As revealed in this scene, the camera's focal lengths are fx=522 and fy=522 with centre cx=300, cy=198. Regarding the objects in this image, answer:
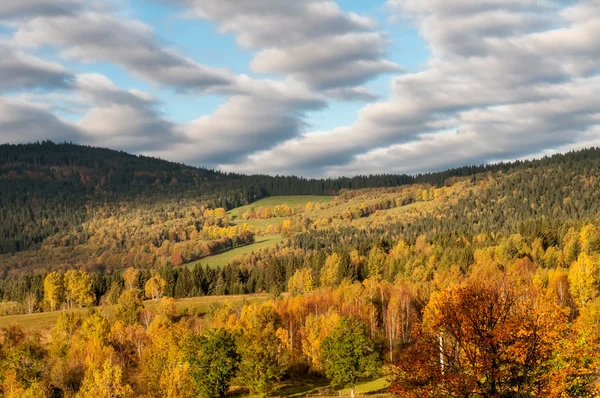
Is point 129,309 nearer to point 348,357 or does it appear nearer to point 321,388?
point 321,388

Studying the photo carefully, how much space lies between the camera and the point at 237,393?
108 meters

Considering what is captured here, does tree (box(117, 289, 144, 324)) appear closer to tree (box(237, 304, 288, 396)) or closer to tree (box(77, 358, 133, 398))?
tree (box(237, 304, 288, 396))

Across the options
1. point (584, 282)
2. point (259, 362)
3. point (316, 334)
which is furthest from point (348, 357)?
point (584, 282)

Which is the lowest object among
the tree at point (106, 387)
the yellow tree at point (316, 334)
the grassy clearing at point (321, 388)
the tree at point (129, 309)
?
the grassy clearing at point (321, 388)

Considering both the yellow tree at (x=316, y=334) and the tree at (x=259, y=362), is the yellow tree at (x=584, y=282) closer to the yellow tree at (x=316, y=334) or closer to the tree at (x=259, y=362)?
the yellow tree at (x=316, y=334)

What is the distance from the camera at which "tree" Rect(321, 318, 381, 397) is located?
9900 centimetres

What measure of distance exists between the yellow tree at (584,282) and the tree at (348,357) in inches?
2878

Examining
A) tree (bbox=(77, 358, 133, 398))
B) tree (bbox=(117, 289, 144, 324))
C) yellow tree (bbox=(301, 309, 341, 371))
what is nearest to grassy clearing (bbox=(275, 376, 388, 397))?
yellow tree (bbox=(301, 309, 341, 371))

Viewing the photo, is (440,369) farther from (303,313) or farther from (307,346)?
(303,313)

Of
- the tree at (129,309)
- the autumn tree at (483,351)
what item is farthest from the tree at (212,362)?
the autumn tree at (483,351)

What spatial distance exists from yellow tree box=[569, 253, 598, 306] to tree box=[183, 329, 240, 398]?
9836 centimetres

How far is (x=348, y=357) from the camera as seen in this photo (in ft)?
328

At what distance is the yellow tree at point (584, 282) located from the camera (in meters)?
145

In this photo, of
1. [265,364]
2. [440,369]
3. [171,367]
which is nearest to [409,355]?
[440,369]
